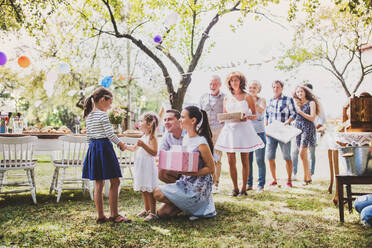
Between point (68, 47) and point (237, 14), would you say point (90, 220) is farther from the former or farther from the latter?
point (68, 47)

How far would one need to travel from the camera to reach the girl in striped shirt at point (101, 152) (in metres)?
3.00

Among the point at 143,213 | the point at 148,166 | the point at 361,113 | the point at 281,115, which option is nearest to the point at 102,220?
the point at 143,213

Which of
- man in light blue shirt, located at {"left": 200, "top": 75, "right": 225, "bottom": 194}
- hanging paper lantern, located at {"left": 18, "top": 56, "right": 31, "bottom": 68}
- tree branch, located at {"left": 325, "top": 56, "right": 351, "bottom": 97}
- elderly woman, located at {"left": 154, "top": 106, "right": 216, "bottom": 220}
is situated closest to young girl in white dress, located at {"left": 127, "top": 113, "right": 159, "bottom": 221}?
elderly woman, located at {"left": 154, "top": 106, "right": 216, "bottom": 220}

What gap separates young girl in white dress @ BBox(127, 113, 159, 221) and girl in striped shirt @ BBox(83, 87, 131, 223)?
0.21 metres

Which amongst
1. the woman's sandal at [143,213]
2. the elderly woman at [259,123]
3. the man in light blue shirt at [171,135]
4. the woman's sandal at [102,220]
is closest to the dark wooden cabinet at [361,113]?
the man in light blue shirt at [171,135]

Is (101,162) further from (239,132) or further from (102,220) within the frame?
(239,132)

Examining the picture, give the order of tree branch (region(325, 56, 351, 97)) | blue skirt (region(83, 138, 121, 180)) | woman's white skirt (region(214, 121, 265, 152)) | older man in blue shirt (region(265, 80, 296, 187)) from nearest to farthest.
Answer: blue skirt (region(83, 138, 121, 180)), woman's white skirt (region(214, 121, 265, 152)), older man in blue shirt (region(265, 80, 296, 187)), tree branch (region(325, 56, 351, 97))

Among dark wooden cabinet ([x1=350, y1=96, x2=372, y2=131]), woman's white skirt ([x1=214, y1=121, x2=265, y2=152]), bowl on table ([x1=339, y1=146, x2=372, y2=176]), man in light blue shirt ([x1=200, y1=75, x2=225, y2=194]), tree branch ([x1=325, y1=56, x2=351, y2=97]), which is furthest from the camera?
tree branch ([x1=325, y1=56, x2=351, y2=97])

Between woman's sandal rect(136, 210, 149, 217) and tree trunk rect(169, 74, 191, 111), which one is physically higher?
tree trunk rect(169, 74, 191, 111)

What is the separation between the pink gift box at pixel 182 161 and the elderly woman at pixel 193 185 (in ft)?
0.30

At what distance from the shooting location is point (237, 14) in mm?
8227

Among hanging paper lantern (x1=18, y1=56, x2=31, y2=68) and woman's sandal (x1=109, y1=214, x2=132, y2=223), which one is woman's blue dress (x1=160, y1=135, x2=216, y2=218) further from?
hanging paper lantern (x1=18, y1=56, x2=31, y2=68)

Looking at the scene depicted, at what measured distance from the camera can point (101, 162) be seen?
3.03 meters

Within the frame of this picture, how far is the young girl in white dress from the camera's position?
314cm
